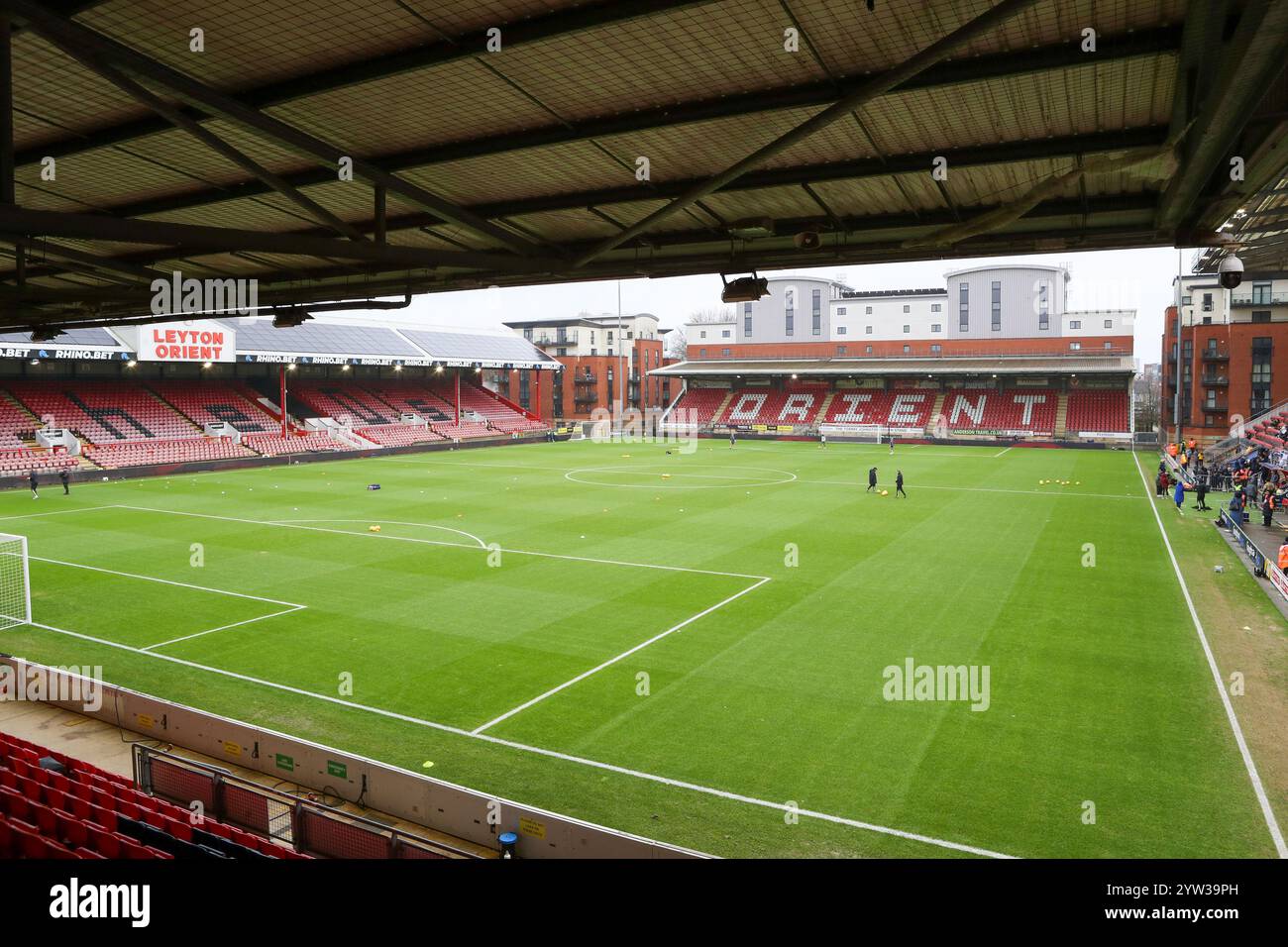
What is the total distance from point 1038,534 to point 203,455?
46.3m

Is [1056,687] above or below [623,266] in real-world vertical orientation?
below

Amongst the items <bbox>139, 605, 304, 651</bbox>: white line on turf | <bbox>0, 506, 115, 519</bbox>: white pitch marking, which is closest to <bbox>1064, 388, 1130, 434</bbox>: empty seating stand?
<bbox>139, 605, 304, 651</bbox>: white line on turf

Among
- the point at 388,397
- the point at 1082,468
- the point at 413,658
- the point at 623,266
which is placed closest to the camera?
the point at 623,266

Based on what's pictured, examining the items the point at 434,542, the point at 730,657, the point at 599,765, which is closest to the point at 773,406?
the point at 434,542

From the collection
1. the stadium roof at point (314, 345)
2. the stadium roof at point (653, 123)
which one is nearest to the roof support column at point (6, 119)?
the stadium roof at point (653, 123)

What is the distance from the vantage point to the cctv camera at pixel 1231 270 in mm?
7422

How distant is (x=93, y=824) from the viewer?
7496 millimetres

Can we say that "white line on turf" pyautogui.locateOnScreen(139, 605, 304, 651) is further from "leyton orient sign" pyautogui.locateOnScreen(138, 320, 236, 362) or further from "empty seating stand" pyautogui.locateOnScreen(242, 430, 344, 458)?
"empty seating stand" pyautogui.locateOnScreen(242, 430, 344, 458)

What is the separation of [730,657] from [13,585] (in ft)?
57.0

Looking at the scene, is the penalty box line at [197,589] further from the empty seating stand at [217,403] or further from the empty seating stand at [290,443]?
the empty seating stand at [217,403]
